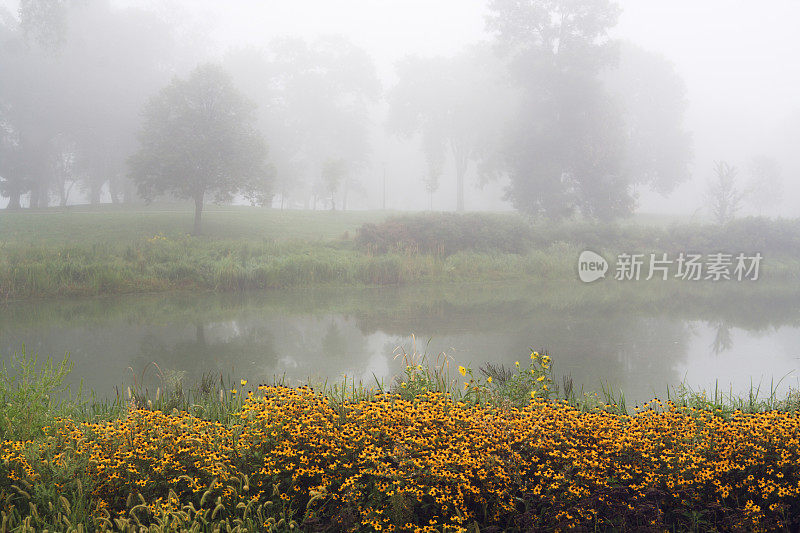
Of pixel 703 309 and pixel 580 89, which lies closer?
pixel 703 309

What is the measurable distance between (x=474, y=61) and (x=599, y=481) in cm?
3648

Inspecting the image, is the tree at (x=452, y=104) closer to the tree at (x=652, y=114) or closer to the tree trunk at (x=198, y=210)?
the tree at (x=652, y=114)

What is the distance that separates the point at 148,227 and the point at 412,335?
17.7m

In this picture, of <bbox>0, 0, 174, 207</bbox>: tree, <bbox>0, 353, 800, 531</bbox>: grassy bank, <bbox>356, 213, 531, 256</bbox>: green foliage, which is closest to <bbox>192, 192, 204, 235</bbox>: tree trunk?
<bbox>356, 213, 531, 256</bbox>: green foliage

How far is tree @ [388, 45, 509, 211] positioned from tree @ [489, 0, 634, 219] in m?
7.15

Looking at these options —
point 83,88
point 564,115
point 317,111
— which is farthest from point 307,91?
point 564,115

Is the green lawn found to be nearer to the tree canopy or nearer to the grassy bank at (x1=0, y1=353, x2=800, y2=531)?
the tree canopy

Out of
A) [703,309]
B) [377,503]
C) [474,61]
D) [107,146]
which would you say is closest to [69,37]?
[107,146]

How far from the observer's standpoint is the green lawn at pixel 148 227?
2002cm

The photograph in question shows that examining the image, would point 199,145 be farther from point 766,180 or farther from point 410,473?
point 766,180

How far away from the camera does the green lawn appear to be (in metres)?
20.0

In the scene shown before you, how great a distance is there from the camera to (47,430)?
3686 mm

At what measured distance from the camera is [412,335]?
703 centimetres

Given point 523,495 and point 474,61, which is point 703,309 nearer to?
point 523,495
